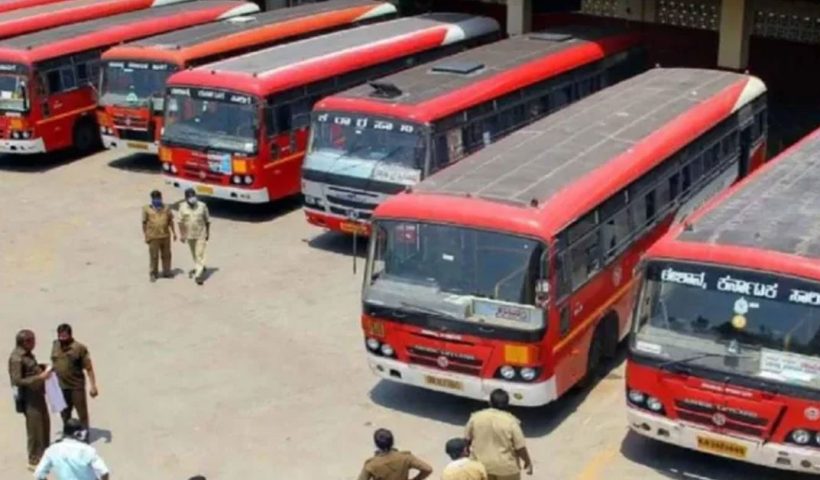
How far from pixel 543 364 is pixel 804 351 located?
8.45ft

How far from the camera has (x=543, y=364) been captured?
1248cm

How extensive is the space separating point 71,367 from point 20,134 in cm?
1175

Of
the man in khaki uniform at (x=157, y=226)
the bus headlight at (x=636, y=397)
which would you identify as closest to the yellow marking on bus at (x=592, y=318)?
the bus headlight at (x=636, y=397)

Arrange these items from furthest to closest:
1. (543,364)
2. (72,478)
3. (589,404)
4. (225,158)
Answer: (225,158)
(589,404)
(543,364)
(72,478)

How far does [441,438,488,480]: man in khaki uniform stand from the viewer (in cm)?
947

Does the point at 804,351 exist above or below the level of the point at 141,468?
above

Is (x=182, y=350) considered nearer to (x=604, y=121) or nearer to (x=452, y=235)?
(x=452, y=235)

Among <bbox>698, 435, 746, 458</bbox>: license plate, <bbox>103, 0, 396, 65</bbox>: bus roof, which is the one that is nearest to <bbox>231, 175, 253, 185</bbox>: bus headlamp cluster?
<bbox>103, 0, 396, 65</bbox>: bus roof

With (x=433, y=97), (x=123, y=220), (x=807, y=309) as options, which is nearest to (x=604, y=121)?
(x=433, y=97)

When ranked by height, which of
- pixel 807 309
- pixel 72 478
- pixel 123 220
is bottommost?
pixel 123 220

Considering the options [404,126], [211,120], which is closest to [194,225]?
[211,120]

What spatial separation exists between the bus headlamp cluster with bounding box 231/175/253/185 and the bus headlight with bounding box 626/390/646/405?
9376 mm

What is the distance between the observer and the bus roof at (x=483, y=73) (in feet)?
58.9

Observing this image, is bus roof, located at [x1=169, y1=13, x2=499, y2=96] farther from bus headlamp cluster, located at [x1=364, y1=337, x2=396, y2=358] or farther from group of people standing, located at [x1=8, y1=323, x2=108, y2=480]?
group of people standing, located at [x1=8, y1=323, x2=108, y2=480]
